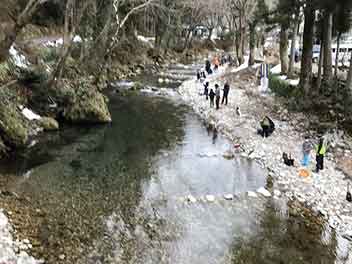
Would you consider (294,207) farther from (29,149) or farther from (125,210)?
(29,149)

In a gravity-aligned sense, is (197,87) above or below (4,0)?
below

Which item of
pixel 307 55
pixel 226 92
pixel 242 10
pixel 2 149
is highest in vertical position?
pixel 242 10

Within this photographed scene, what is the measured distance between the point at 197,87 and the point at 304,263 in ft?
90.7

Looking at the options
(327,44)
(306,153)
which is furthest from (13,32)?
(327,44)

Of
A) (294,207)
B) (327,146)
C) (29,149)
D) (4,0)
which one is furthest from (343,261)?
(4,0)

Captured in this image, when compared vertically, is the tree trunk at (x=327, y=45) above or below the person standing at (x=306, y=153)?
above

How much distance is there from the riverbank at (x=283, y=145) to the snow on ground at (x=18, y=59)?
456 inches

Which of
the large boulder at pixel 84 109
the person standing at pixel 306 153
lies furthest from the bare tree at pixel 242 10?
the person standing at pixel 306 153

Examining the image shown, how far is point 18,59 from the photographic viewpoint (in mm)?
26359

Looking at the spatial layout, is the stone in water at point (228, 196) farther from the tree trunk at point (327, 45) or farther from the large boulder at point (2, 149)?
the tree trunk at point (327, 45)

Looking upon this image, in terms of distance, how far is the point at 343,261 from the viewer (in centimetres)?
1123

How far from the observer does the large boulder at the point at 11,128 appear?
18.2 meters

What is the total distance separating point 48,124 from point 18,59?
6.83m

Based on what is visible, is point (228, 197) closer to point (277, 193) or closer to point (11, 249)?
point (277, 193)
